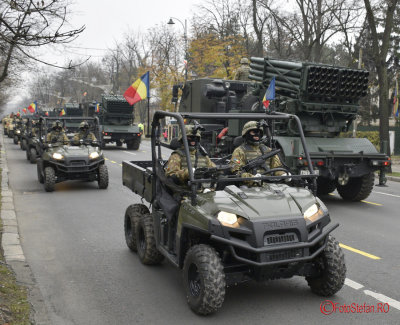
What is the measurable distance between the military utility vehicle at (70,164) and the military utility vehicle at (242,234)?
747 centimetres

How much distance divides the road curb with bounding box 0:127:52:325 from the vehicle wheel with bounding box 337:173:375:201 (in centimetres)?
743

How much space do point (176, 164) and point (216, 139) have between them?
7.13 metres

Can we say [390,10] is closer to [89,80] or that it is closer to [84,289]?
[84,289]

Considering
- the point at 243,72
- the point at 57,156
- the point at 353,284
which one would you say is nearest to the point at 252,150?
the point at 353,284

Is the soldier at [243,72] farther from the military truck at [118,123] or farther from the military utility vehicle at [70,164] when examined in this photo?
the military truck at [118,123]

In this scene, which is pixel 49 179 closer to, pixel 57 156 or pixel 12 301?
pixel 57 156

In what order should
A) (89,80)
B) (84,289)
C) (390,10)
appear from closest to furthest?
(84,289)
(390,10)
(89,80)

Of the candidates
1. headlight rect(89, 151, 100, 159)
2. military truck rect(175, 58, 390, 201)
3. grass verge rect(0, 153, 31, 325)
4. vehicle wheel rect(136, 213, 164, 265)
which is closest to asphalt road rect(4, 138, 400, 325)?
vehicle wheel rect(136, 213, 164, 265)

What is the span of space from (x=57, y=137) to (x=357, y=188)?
8.19 metres

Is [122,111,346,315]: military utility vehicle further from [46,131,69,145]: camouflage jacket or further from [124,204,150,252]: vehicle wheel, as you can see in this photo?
[46,131,69,145]: camouflage jacket

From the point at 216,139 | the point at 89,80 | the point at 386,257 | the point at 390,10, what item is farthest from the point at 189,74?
the point at 89,80

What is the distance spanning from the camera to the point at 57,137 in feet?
45.4

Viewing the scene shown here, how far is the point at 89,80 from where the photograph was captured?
8444cm

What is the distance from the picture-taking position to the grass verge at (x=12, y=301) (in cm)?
438
